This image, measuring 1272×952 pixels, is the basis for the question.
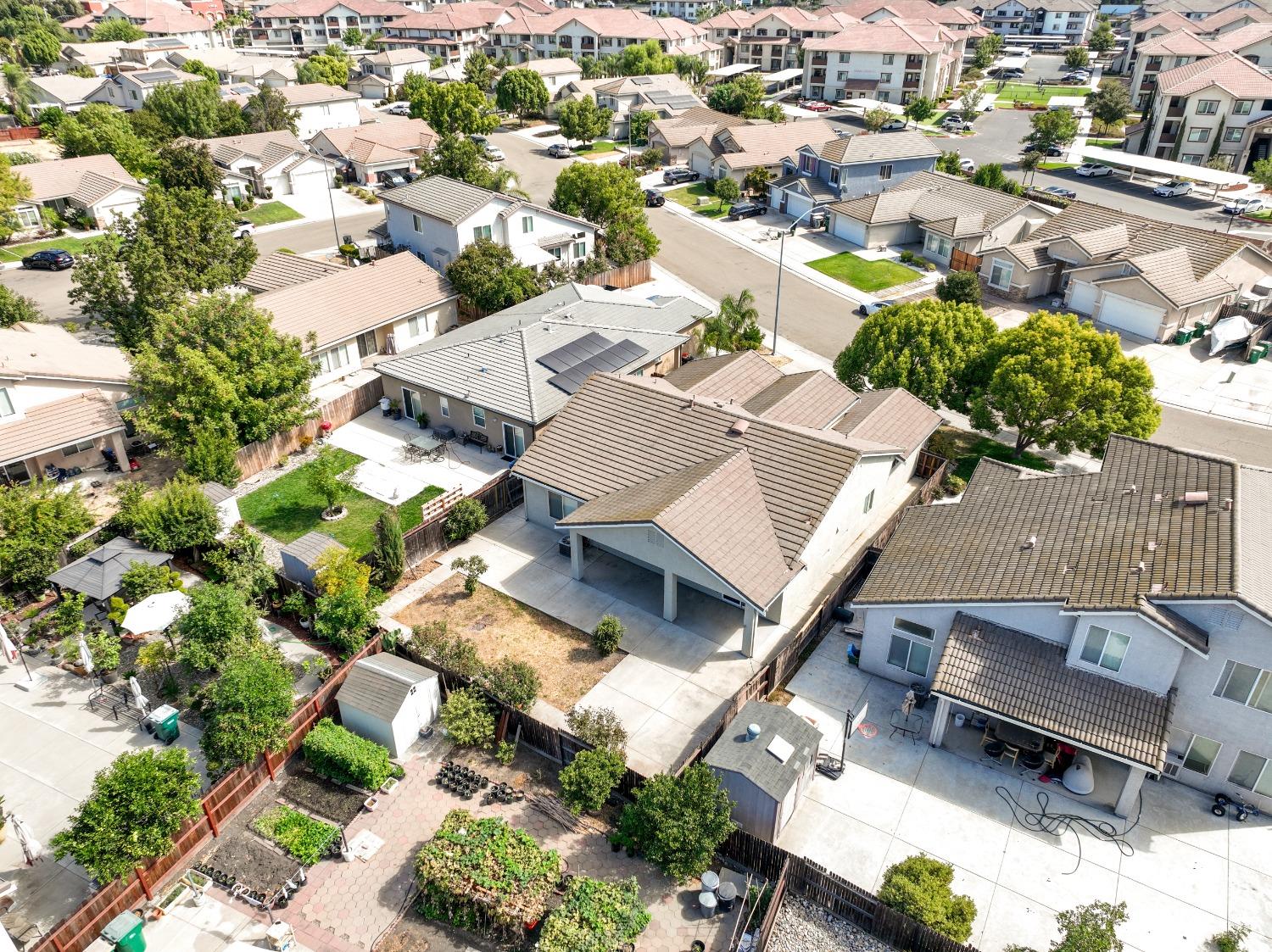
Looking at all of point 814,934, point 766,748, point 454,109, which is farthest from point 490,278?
point 454,109

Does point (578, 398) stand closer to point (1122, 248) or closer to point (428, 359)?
point (428, 359)

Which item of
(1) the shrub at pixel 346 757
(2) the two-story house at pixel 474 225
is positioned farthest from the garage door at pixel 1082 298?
(1) the shrub at pixel 346 757

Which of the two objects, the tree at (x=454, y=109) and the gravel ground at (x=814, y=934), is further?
the tree at (x=454, y=109)

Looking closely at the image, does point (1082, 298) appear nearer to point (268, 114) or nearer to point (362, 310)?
point (362, 310)

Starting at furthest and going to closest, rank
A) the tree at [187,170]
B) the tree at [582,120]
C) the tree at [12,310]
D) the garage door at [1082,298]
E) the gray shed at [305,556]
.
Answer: the tree at [582,120], the tree at [187,170], the garage door at [1082,298], the tree at [12,310], the gray shed at [305,556]

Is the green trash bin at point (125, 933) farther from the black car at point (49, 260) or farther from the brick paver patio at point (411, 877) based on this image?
the black car at point (49, 260)

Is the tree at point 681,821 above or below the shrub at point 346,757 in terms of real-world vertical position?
above
